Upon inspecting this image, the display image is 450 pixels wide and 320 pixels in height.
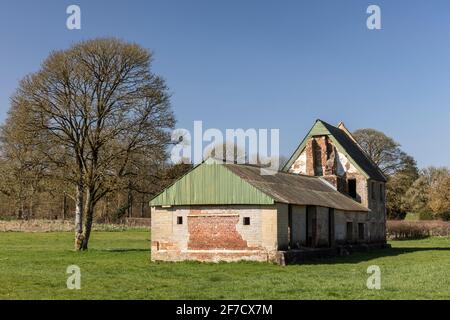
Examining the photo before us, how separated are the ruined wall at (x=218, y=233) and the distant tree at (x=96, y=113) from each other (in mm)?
7137

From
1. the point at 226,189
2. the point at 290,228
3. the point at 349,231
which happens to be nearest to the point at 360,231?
the point at 349,231

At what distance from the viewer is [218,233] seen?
95.0 feet

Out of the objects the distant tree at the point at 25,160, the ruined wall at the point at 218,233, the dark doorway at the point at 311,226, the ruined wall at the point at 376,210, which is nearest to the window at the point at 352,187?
the ruined wall at the point at 376,210

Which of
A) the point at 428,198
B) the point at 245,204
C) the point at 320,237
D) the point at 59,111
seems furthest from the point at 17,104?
the point at 428,198

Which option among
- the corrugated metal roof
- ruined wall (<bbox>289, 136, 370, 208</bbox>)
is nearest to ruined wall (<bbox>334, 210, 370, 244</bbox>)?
the corrugated metal roof

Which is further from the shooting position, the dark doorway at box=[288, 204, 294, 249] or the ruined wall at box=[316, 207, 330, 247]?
the ruined wall at box=[316, 207, 330, 247]

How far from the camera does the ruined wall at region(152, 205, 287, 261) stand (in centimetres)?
2822

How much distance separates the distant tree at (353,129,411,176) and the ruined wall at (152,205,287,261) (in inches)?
1993

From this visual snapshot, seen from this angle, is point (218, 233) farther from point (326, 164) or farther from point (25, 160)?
point (326, 164)

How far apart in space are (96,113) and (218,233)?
1275cm

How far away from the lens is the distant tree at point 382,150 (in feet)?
253

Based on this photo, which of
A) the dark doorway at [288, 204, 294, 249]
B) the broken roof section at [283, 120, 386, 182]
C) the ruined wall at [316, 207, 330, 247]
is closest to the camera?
the dark doorway at [288, 204, 294, 249]

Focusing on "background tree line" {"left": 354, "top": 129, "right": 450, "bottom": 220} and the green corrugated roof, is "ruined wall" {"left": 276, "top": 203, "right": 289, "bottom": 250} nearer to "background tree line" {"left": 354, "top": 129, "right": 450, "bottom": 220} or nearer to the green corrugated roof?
the green corrugated roof

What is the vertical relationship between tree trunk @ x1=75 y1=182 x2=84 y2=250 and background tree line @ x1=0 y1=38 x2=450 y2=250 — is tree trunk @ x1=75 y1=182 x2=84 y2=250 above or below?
below
